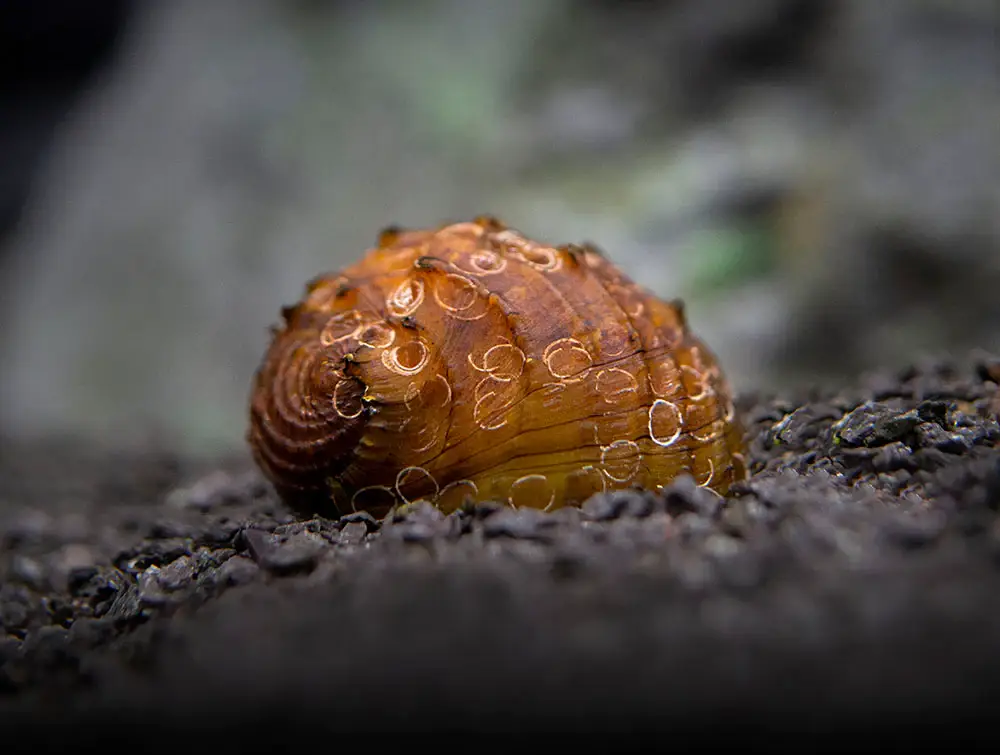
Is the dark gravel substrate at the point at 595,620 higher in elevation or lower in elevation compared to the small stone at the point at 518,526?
lower

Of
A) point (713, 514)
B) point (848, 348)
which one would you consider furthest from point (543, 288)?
point (848, 348)

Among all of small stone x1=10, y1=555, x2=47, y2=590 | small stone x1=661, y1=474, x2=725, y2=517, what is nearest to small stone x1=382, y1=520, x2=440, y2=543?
small stone x1=661, y1=474, x2=725, y2=517

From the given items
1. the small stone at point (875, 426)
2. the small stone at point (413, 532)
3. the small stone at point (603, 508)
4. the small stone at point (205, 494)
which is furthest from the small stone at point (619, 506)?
the small stone at point (205, 494)

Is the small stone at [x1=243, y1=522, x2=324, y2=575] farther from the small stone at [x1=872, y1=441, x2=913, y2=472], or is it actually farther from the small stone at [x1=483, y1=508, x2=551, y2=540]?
the small stone at [x1=872, y1=441, x2=913, y2=472]

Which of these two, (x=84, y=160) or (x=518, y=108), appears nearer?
(x=518, y=108)

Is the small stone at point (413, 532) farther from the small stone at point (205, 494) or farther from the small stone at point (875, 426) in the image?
the small stone at point (205, 494)

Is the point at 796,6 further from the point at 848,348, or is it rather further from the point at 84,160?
the point at 84,160
